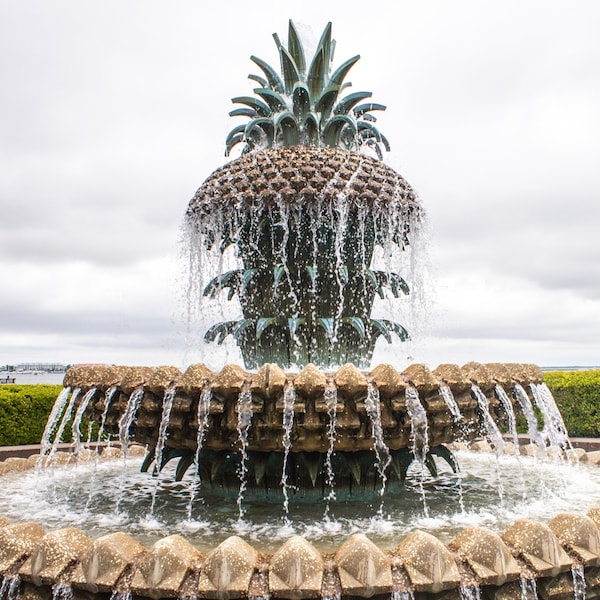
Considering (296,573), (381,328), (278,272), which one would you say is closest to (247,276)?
(278,272)

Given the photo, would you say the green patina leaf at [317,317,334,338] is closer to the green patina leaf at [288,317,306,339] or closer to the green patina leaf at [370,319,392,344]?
the green patina leaf at [288,317,306,339]

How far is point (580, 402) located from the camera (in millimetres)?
12711

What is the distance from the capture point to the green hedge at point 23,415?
1095 cm

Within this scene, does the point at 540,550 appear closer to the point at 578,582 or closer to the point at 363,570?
the point at 578,582

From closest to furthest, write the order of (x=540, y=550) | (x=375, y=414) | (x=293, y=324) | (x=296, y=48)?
1. (x=540, y=550)
2. (x=375, y=414)
3. (x=293, y=324)
4. (x=296, y=48)

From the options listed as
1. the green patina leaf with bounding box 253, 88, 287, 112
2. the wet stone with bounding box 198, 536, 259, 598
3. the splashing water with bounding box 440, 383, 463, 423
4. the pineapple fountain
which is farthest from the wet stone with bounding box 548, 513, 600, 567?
the green patina leaf with bounding box 253, 88, 287, 112

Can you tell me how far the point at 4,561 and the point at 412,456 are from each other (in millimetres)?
3623

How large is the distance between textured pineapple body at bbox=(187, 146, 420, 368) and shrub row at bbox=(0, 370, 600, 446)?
6.86m

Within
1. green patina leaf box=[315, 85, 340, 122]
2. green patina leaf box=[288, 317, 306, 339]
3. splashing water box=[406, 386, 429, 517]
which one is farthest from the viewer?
green patina leaf box=[315, 85, 340, 122]

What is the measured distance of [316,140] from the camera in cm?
728

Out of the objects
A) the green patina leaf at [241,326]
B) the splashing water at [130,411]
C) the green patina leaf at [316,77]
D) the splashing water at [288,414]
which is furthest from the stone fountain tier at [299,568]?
the green patina leaf at [316,77]

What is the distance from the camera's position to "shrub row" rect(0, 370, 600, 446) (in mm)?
11008

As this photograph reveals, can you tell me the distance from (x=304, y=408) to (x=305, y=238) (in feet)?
9.19

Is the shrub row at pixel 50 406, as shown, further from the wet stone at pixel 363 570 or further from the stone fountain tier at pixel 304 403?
the wet stone at pixel 363 570
